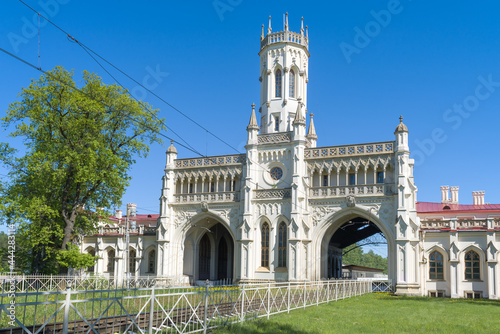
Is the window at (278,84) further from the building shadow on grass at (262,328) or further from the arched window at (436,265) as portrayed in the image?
the building shadow on grass at (262,328)

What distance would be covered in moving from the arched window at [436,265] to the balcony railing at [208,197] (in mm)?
15923

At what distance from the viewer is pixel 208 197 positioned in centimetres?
4188

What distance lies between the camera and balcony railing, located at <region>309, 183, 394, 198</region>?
35.9 m

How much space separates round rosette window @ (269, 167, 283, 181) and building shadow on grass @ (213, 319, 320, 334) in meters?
24.3

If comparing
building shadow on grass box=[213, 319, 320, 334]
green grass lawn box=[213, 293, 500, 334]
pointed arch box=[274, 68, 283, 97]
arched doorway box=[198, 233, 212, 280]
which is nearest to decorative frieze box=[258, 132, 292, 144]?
pointed arch box=[274, 68, 283, 97]

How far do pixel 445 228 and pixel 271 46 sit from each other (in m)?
22.1

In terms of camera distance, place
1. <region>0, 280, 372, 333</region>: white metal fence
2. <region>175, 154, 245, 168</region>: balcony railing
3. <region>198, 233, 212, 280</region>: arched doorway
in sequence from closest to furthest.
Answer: <region>0, 280, 372, 333</region>: white metal fence, <region>175, 154, 245, 168</region>: balcony railing, <region>198, 233, 212, 280</region>: arched doorway

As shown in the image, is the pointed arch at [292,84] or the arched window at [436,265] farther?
the pointed arch at [292,84]

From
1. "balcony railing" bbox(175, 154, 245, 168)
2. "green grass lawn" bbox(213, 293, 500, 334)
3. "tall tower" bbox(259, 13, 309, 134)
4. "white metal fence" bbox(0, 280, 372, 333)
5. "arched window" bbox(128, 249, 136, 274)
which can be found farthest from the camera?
"arched window" bbox(128, 249, 136, 274)

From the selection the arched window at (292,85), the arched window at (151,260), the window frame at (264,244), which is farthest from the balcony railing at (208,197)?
the arched window at (292,85)

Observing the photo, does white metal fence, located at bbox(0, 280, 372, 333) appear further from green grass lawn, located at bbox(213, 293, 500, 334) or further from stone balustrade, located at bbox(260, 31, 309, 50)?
stone balustrade, located at bbox(260, 31, 309, 50)

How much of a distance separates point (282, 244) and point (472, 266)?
13998mm

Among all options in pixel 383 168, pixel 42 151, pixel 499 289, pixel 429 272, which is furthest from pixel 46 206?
pixel 499 289

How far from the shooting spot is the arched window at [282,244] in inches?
1502
